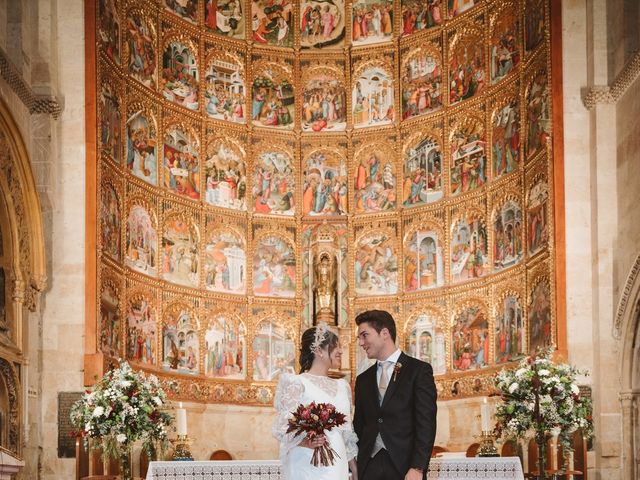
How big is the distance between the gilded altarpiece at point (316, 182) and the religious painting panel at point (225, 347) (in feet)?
0.12

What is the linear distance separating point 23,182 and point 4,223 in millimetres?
867

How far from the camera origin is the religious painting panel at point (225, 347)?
23281mm

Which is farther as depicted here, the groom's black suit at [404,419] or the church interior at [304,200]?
the church interior at [304,200]

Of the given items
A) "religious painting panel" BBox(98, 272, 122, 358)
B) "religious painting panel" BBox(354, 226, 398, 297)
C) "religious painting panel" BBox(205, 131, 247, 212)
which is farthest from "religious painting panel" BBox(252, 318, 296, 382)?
"religious painting panel" BBox(98, 272, 122, 358)

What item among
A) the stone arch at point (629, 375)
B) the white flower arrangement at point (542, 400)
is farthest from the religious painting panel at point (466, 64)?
the white flower arrangement at point (542, 400)

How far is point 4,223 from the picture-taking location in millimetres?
17938

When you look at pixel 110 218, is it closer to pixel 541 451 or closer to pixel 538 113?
pixel 538 113

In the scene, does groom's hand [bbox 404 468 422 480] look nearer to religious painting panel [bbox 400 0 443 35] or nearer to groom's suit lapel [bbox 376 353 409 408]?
groom's suit lapel [bbox 376 353 409 408]

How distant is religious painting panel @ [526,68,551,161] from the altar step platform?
838cm

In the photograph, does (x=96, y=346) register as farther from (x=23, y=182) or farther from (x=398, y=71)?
(x=398, y=71)

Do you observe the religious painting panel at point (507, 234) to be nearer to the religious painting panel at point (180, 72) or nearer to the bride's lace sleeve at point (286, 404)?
the religious painting panel at point (180, 72)

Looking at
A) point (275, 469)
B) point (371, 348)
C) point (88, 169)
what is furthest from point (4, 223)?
point (371, 348)

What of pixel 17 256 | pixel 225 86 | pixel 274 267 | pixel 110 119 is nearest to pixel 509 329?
pixel 274 267

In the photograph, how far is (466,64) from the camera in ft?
77.0
